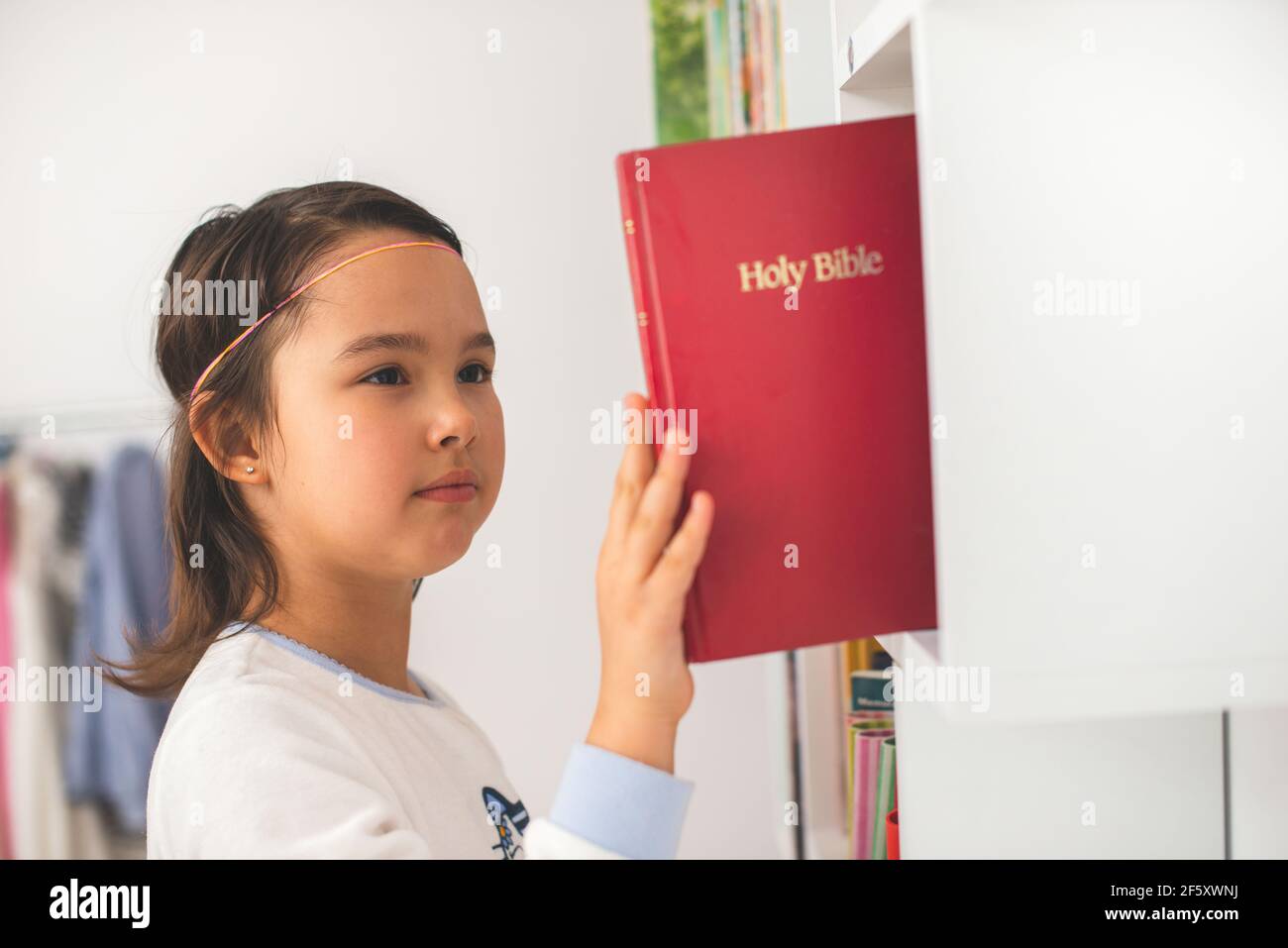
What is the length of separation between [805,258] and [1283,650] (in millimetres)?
261

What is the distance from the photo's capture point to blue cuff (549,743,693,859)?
0.52 m

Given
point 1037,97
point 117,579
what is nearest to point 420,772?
point 1037,97

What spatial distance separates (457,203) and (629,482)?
57.6 inches

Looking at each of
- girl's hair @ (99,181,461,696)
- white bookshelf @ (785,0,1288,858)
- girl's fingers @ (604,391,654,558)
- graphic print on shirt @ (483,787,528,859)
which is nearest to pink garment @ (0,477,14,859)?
girl's hair @ (99,181,461,696)

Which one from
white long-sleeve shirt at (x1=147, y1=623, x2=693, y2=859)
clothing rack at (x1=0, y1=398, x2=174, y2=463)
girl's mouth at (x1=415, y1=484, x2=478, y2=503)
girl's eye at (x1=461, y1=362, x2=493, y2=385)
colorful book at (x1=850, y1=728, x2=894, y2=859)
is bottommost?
colorful book at (x1=850, y1=728, x2=894, y2=859)

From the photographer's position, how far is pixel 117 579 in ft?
4.97

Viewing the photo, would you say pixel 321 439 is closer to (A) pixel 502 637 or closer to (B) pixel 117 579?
(B) pixel 117 579

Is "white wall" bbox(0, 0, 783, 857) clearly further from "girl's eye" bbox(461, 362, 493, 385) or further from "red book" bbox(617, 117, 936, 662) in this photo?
"red book" bbox(617, 117, 936, 662)

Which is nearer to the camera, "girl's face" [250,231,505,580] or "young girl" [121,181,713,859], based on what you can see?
"young girl" [121,181,713,859]

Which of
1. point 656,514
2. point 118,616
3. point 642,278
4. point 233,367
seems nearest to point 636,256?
point 642,278

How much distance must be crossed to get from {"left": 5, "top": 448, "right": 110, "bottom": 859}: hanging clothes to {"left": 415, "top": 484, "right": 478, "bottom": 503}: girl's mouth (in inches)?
39.1

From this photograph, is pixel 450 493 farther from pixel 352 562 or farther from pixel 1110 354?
pixel 1110 354

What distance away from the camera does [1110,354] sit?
1.38 ft

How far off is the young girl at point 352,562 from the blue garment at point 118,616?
1.61ft
